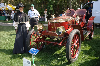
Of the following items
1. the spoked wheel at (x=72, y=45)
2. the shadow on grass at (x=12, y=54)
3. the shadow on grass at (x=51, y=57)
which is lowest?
the shadow on grass at (x=51, y=57)

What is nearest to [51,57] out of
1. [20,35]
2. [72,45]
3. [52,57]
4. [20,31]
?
[52,57]

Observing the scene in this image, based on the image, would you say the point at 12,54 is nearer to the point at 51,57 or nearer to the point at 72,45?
the point at 51,57

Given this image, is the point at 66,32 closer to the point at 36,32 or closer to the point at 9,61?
the point at 36,32

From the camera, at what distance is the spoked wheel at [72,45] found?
355 centimetres

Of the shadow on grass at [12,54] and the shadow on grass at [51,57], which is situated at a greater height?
the shadow on grass at [12,54]

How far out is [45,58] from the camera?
435 centimetres

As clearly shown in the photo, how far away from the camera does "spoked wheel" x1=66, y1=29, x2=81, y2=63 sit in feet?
11.7

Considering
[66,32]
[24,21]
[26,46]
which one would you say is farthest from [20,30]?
[66,32]

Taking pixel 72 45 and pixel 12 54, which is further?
pixel 12 54

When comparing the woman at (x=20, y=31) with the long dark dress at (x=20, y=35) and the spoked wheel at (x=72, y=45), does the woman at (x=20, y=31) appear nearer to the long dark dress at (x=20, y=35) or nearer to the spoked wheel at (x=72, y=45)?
the long dark dress at (x=20, y=35)

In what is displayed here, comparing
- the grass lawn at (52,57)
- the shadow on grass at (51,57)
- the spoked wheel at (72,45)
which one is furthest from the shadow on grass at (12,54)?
the spoked wheel at (72,45)

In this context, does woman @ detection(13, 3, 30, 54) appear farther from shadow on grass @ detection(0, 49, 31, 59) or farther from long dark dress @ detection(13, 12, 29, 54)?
shadow on grass @ detection(0, 49, 31, 59)

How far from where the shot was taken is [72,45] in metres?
3.91

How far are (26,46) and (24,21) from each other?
1079 millimetres
